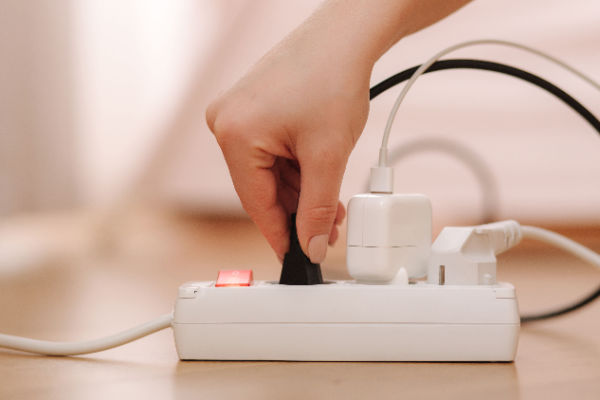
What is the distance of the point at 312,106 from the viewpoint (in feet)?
1.70

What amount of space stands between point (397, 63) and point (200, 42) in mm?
867

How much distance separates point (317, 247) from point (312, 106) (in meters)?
0.12

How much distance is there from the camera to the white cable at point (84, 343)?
598mm

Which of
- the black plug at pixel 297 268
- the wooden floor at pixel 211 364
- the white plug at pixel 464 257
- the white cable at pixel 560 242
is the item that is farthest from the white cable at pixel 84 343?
the white cable at pixel 560 242

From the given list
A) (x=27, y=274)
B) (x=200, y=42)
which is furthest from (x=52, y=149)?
(x=27, y=274)

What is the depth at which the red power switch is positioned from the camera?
0.59 metres

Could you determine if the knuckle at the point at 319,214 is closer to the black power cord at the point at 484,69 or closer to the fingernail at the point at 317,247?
the fingernail at the point at 317,247

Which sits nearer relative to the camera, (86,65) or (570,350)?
(570,350)

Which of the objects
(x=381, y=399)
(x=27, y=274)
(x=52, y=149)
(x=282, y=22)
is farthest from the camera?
(x=282, y=22)

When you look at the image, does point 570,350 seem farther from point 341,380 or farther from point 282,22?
point 282,22

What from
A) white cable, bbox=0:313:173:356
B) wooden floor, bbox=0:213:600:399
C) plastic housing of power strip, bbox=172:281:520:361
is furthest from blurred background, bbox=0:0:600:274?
plastic housing of power strip, bbox=172:281:520:361

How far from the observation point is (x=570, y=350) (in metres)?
0.62

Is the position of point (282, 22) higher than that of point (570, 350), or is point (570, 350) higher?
point (282, 22)

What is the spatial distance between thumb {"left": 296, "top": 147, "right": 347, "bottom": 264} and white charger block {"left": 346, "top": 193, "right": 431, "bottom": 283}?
32 mm
